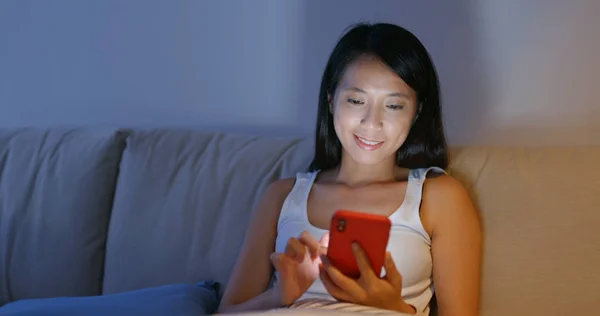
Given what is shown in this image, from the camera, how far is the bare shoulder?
4.19ft

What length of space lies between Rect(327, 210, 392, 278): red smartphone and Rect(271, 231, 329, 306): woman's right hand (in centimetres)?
9

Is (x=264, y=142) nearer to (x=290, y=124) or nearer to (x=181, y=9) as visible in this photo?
(x=290, y=124)

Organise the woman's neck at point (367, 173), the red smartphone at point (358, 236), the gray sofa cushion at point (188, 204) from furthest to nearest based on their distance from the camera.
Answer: the gray sofa cushion at point (188, 204) → the woman's neck at point (367, 173) → the red smartphone at point (358, 236)

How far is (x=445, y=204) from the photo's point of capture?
129 cm

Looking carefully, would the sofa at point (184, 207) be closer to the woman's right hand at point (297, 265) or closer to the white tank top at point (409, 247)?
the white tank top at point (409, 247)

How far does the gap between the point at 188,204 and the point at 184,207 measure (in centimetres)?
1

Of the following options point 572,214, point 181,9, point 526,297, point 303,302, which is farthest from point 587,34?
point 181,9

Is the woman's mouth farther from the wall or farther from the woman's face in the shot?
the wall

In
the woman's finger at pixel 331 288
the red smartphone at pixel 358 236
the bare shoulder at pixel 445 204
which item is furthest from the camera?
the bare shoulder at pixel 445 204

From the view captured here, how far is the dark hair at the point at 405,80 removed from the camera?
128 centimetres

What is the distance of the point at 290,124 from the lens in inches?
70.5

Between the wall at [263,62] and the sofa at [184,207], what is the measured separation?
0.20 m

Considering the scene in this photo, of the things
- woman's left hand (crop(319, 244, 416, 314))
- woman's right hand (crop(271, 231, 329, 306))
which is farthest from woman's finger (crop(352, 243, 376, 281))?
woman's right hand (crop(271, 231, 329, 306))

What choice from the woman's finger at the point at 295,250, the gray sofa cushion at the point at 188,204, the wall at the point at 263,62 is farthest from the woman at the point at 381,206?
the wall at the point at 263,62
